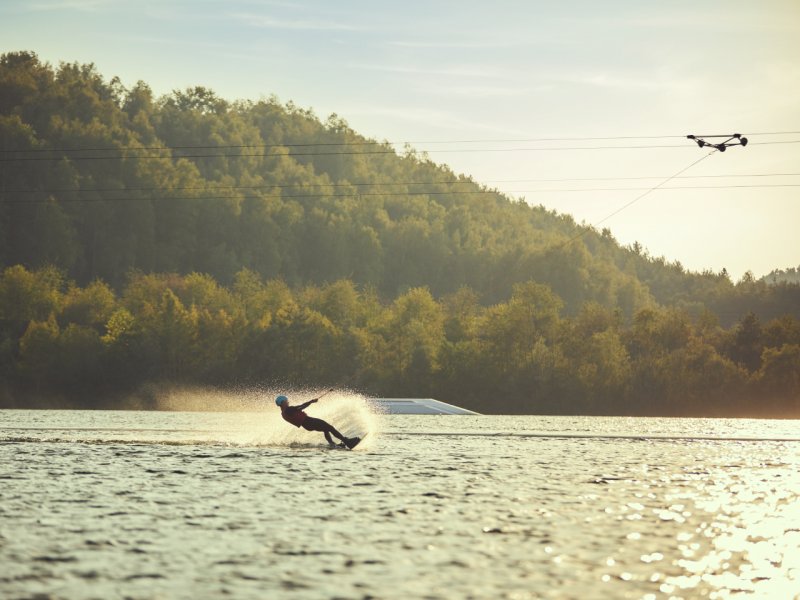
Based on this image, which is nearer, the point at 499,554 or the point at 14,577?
the point at 14,577

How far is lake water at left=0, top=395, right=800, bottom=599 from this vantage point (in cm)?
1852

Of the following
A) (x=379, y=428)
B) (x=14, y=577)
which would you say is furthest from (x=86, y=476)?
(x=379, y=428)

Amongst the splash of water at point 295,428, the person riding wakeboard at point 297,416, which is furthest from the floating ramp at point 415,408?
the person riding wakeboard at point 297,416

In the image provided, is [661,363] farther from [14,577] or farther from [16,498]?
[14,577]

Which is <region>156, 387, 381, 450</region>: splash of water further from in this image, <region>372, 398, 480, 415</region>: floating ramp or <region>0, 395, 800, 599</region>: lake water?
<region>0, 395, 800, 599</region>: lake water

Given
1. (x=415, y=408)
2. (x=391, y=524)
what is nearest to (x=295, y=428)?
(x=391, y=524)

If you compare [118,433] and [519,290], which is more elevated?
[519,290]

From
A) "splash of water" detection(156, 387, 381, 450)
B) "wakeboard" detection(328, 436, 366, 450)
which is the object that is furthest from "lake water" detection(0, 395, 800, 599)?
"splash of water" detection(156, 387, 381, 450)

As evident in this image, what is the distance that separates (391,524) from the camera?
84.2ft

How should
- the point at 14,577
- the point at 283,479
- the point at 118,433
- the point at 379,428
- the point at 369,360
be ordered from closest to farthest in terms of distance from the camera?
the point at 14,577, the point at 283,479, the point at 118,433, the point at 379,428, the point at 369,360

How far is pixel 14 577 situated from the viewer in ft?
61.4

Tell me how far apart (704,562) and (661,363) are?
114553 mm

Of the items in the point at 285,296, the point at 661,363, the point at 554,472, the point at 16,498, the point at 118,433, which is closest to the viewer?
the point at 16,498

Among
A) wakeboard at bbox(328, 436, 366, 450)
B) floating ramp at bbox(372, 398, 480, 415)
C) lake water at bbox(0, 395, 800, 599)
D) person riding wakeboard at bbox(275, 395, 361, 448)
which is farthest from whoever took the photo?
floating ramp at bbox(372, 398, 480, 415)
